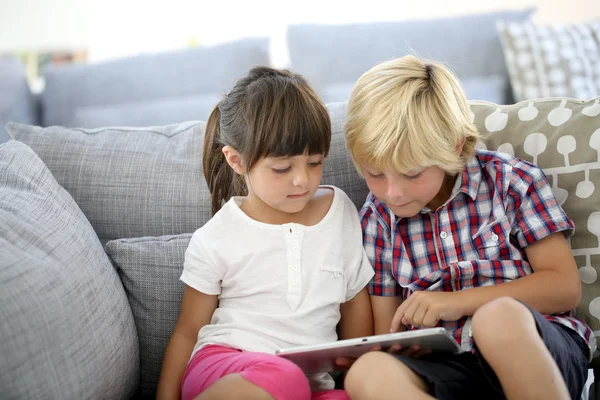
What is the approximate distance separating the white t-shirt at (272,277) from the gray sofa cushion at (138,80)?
132 centimetres

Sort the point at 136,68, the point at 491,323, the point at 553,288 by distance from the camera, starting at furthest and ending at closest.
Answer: the point at 136,68 < the point at 553,288 < the point at 491,323

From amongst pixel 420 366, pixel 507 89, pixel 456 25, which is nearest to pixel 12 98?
pixel 456 25

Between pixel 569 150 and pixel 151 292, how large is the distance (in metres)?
0.91

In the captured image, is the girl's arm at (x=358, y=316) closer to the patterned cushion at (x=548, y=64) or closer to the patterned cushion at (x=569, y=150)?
the patterned cushion at (x=569, y=150)

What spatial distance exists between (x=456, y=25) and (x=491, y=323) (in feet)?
6.06

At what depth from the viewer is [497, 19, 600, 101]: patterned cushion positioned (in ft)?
8.13

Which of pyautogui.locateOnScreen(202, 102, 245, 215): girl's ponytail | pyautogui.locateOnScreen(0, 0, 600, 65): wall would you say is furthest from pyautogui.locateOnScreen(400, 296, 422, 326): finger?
pyautogui.locateOnScreen(0, 0, 600, 65): wall

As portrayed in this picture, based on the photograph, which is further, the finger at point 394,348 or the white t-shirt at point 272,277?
the white t-shirt at point 272,277

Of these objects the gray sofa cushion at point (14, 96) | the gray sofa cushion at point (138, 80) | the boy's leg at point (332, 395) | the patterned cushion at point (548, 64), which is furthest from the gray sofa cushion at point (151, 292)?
the patterned cushion at point (548, 64)

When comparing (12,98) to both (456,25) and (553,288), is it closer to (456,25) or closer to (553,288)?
A: (456,25)

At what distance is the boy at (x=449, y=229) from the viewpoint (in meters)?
1.14

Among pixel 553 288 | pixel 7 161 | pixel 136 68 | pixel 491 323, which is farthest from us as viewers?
pixel 136 68

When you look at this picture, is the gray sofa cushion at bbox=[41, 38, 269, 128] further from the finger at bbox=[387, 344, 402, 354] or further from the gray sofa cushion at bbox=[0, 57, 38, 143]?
the finger at bbox=[387, 344, 402, 354]

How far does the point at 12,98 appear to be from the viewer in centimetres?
260
